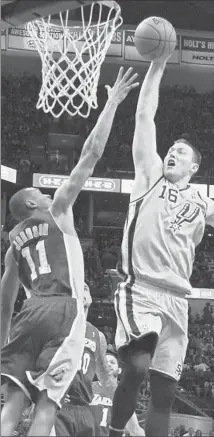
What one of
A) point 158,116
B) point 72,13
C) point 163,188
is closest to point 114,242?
point 158,116

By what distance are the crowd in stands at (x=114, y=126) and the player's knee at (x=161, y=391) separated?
11.5 m

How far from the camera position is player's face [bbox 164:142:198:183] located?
5.57m

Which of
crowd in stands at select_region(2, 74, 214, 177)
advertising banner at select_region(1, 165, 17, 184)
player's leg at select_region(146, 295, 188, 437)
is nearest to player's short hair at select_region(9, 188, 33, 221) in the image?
player's leg at select_region(146, 295, 188, 437)

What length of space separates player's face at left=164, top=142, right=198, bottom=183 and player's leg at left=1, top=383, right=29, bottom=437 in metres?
1.61

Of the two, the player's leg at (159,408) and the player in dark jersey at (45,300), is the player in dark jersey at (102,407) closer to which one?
the player's leg at (159,408)

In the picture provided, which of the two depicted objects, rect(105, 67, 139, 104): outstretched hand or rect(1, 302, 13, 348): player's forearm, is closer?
rect(1, 302, 13, 348): player's forearm

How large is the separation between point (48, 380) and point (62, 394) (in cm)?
11

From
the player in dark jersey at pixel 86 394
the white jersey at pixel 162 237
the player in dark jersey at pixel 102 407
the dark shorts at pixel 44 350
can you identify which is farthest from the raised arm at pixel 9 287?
the player in dark jersey at pixel 102 407

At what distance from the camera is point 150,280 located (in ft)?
17.2

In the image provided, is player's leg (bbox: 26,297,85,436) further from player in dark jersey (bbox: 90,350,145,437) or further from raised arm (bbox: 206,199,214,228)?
raised arm (bbox: 206,199,214,228)

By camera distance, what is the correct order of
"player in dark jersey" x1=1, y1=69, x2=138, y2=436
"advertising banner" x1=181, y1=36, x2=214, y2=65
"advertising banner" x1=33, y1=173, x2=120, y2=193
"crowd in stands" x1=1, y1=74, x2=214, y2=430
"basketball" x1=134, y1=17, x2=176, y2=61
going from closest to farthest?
"player in dark jersey" x1=1, y1=69, x2=138, y2=436
"basketball" x1=134, y1=17, x2=176, y2=61
"advertising banner" x1=33, y1=173, x2=120, y2=193
"crowd in stands" x1=1, y1=74, x2=214, y2=430
"advertising banner" x1=181, y1=36, x2=214, y2=65

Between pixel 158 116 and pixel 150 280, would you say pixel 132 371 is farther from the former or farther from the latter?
pixel 158 116

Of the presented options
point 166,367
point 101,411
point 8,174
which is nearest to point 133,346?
point 166,367

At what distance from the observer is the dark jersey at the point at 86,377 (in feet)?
19.9
